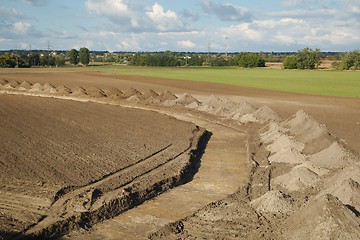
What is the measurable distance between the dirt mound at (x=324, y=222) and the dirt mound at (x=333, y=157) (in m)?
6.00

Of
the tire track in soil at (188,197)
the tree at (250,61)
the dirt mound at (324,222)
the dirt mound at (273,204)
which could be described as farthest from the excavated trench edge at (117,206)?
the tree at (250,61)

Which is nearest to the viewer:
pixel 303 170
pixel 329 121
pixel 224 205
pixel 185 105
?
pixel 224 205

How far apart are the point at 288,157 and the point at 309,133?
3.42 m

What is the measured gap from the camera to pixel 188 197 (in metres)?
13.6

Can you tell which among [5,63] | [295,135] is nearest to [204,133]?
[295,135]

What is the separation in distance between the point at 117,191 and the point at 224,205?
3165 millimetres

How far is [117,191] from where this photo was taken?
1284 centimetres

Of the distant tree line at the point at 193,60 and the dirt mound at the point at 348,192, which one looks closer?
the dirt mound at the point at 348,192

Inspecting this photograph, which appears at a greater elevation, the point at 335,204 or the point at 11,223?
the point at 335,204

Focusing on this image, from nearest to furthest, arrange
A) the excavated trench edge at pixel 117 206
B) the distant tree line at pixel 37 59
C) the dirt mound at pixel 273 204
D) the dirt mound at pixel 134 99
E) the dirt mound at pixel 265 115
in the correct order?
Answer: the excavated trench edge at pixel 117 206
the dirt mound at pixel 273 204
the dirt mound at pixel 265 115
the dirt mound at pixel 134 99
the distant tree line at pixel 37 59

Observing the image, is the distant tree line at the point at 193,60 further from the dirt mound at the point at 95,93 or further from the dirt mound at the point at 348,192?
the dirt mound at the point at 348,192

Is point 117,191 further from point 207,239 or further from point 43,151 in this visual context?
point 43,151

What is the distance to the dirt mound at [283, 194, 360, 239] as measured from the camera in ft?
29.6

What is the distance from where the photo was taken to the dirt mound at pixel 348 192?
11.2m
